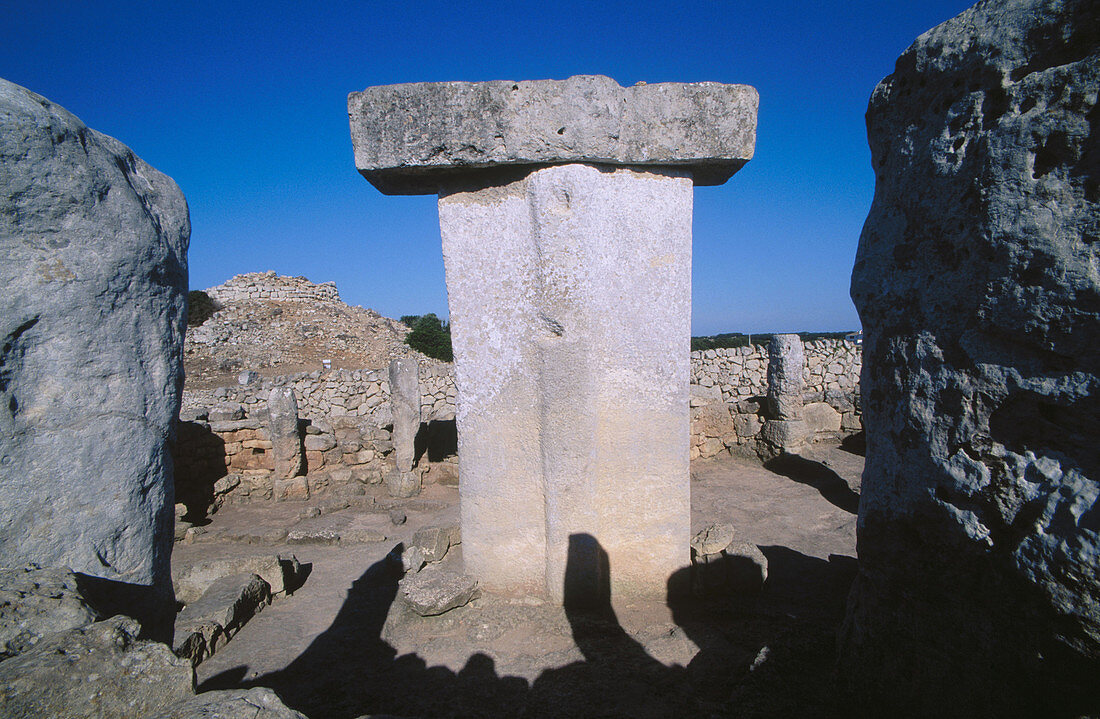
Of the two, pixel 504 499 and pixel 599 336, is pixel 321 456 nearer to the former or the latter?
pixel 504 499

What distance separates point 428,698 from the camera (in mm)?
2564

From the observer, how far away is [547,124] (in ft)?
9.25

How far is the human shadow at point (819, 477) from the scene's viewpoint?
19.8 feet

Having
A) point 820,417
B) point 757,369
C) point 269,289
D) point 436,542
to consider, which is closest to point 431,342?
point 269,289

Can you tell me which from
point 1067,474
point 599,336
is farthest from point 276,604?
point 1067,474

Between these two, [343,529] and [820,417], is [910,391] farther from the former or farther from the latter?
[820,417]

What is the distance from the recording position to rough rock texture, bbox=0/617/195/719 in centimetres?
110

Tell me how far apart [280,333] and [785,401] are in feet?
66.5

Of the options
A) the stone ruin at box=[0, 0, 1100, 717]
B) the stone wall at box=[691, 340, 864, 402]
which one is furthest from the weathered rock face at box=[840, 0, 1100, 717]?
the stone wall at box=[691, 340, 864, 402]

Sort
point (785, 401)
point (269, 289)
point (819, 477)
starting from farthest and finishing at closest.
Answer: point (269, 289) < point (785, 401) < point (819, 477)

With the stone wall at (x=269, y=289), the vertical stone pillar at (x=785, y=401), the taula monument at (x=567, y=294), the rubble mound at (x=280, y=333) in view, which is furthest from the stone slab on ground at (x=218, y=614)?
the stone wall at (x=269, y=289)

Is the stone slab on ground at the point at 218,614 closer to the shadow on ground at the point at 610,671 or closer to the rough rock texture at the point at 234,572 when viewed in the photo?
the rough rock texture at the point at 234,572

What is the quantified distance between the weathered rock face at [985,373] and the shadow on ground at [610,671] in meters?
0.40

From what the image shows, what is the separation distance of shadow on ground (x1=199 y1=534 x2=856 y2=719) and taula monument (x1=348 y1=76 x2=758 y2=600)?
265mm
